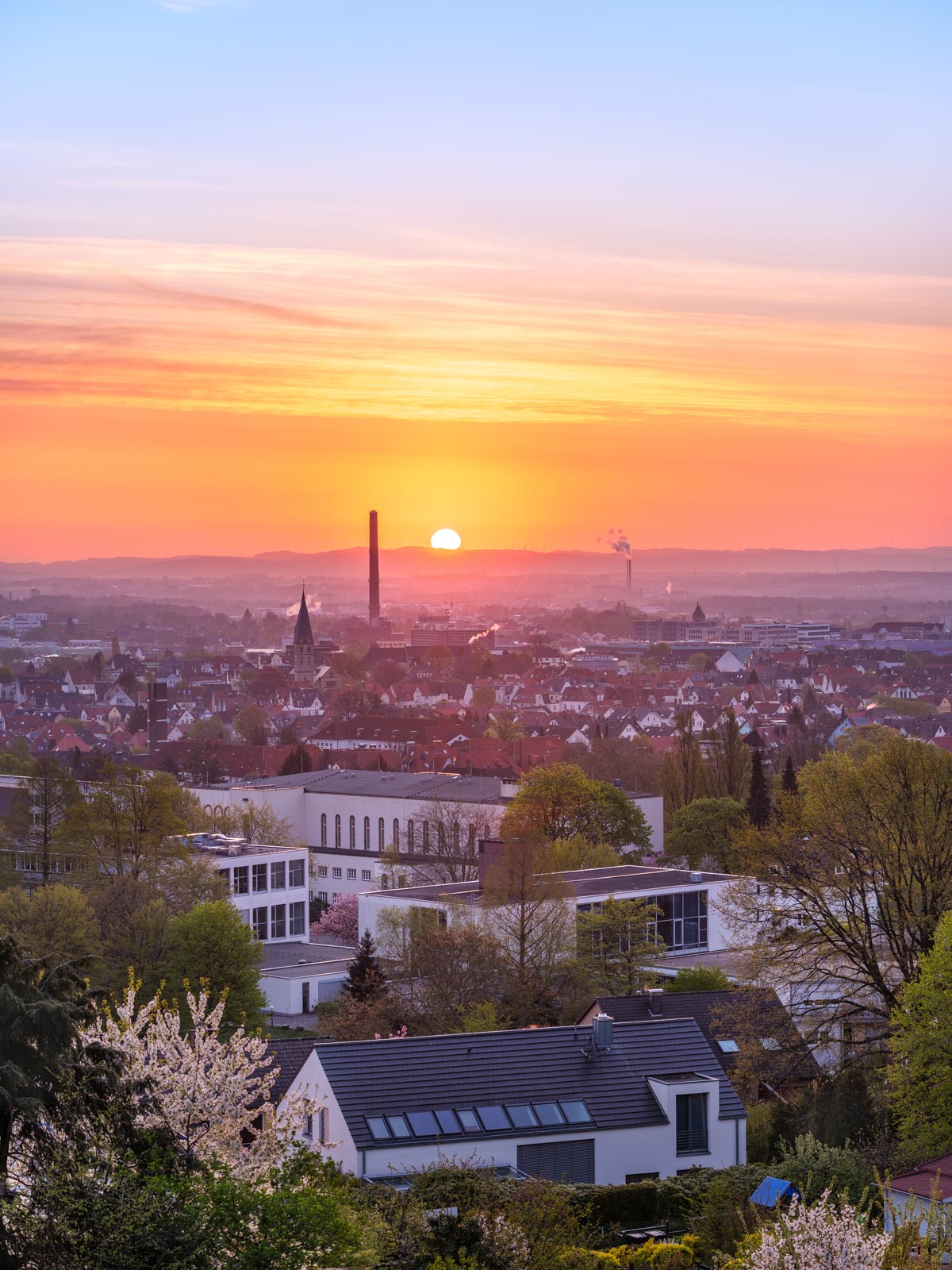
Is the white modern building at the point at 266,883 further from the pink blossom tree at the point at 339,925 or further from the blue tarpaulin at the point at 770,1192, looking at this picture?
the blue tarpaulin at the point at 770,1192

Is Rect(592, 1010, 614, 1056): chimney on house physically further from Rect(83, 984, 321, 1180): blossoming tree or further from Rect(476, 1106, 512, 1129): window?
Rect(83, 984, 321, 1180): blossoming tree

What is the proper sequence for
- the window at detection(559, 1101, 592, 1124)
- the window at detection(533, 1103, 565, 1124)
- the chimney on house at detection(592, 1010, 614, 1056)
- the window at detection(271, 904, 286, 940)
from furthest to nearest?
the window at detection(271, 904, 286, 940), the chimney on house at detection(592, 1010, 614, 1056), the window at detection(559, 1101, 592, 1124), the window at detection(533, 1103, 565, 1124)

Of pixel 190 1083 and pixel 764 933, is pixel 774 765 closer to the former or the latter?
pixel 764 933

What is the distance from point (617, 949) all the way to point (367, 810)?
27.7 metres

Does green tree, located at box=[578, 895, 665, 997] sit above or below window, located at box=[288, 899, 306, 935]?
above

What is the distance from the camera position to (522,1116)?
23.4m

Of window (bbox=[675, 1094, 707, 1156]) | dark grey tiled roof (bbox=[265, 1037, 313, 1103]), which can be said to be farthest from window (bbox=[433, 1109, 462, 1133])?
window (bbox=[675, 1094, 707, 1156])

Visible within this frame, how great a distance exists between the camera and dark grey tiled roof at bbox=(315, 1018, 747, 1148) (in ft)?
75.9

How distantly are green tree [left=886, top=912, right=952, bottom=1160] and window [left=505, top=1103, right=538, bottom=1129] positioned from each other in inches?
182

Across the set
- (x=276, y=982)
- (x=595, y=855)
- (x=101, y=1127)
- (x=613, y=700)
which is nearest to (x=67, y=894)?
(x=276, y=982)

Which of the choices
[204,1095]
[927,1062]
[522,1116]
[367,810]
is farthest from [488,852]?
[204,1095]

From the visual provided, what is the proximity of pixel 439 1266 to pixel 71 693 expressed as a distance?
16456cm

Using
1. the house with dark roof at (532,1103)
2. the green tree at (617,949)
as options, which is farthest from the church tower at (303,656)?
the house with dark roof at (532,1103)

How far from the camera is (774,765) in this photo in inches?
3241
